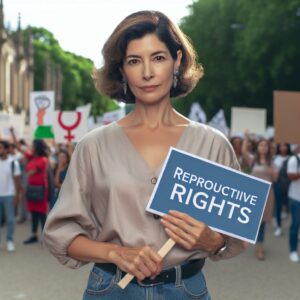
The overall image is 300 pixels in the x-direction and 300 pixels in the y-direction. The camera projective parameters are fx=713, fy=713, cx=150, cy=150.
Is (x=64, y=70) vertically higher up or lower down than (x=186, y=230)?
lower down

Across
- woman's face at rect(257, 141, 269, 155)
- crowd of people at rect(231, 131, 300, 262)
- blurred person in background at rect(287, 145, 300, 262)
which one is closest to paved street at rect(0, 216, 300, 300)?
blurred person in background at rect(287, 145, 300, 262)

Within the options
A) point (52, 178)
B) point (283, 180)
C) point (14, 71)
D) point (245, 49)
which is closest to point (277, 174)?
point (283, 180)

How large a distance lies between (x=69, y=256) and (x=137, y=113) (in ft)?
1.80

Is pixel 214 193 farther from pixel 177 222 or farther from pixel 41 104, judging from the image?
pixel 41 104

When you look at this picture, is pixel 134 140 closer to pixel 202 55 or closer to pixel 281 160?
pixel 281 160

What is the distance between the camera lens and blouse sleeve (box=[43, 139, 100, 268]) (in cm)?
231

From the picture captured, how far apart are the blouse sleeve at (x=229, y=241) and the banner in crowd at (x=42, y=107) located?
515 inches

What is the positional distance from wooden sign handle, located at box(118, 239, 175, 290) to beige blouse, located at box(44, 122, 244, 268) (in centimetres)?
9

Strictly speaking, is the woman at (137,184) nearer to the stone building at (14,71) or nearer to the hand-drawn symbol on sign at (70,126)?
the hand-drawn symbol on sign at (70,126)

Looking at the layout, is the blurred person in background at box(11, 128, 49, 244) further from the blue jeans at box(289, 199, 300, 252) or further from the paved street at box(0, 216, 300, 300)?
the blue jeans at box(289, 199, 300, 252)

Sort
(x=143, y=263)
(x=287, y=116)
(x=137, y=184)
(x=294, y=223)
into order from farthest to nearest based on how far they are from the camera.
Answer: (x=294, y=223) → (x=287, y=116) → (x=137, y=184) → (x=143, y=263)

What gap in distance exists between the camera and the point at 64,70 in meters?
76.4

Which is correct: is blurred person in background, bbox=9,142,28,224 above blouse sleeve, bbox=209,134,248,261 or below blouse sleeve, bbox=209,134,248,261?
below

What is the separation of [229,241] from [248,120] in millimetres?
15484
